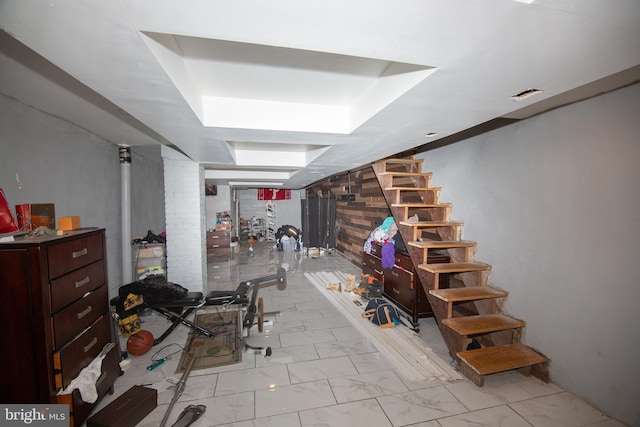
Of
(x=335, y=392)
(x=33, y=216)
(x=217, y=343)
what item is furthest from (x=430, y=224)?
(x=33, y=216)

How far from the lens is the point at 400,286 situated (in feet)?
11.9

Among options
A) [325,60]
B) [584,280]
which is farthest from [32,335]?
[584,280]

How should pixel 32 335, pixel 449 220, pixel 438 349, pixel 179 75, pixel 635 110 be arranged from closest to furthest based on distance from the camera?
1. pixel 179 75
2. pixel 32 335
3. pixel 635 110
4. pixel 438 349
5. pixel 449 220

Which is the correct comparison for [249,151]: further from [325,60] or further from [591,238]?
[591,238]

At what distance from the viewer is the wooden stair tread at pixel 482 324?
7.98ft

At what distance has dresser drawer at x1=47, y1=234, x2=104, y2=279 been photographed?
5.39ft

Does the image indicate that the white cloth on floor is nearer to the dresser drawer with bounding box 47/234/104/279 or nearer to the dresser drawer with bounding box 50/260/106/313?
the dresser drawer with bounding box 50/260/106/313

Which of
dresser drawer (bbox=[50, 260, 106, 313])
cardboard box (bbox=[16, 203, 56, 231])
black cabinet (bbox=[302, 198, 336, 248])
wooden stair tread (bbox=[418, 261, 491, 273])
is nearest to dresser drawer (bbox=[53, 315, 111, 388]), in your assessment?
dresser drawer (bbox=[50, 260, 106, 313])

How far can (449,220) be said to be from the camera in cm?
343

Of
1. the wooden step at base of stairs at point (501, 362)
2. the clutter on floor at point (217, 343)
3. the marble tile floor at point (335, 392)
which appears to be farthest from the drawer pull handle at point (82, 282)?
the wooden step at base of stairs at point (501, 362)

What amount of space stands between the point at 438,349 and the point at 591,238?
1.76 meters

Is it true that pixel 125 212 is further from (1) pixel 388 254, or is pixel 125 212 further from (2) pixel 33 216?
(1) pixel 388 254

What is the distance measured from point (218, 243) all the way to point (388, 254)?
5.24 meters

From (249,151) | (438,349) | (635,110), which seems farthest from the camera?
(249,151)
